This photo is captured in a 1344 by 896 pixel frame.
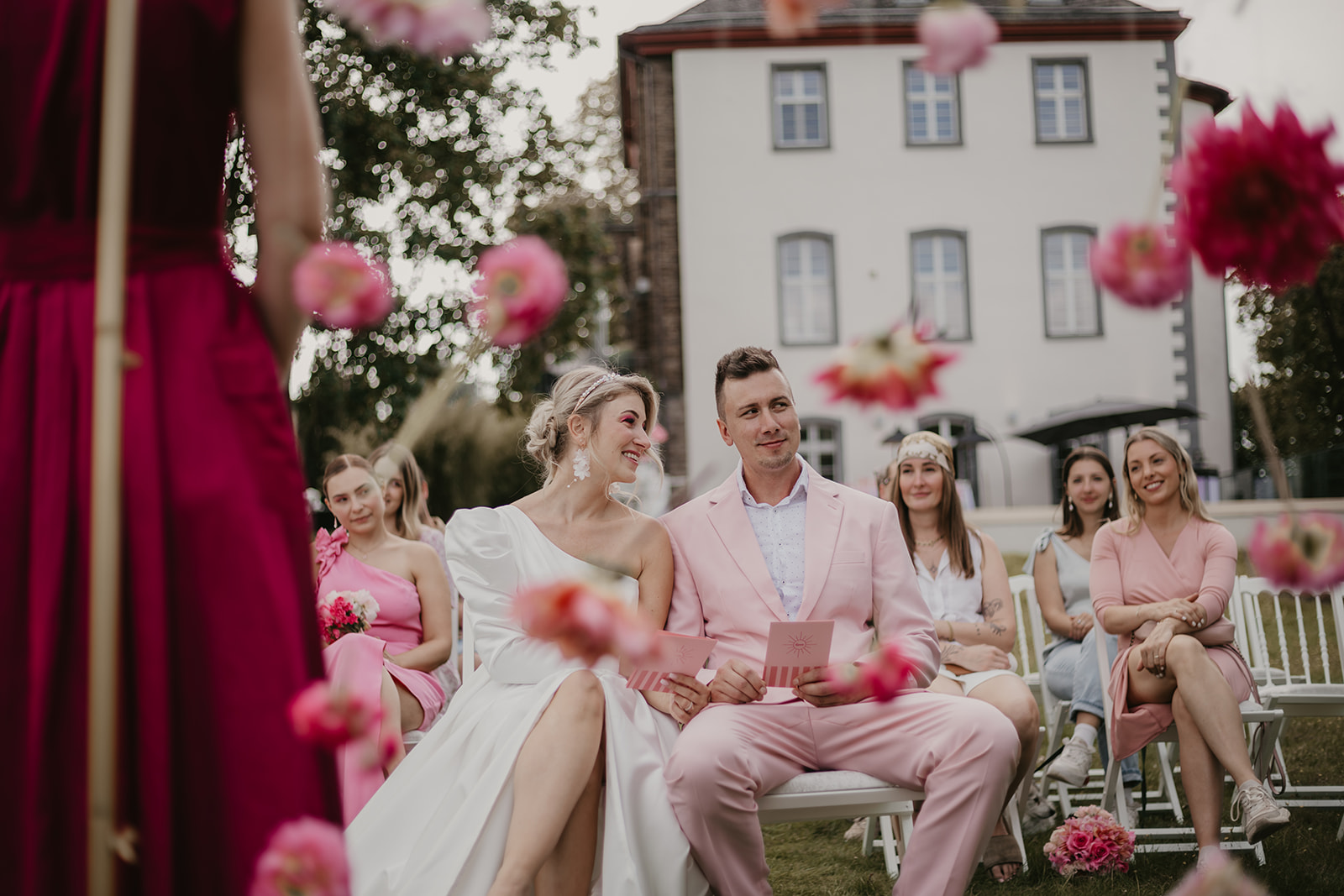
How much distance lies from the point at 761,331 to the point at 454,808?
18129mm

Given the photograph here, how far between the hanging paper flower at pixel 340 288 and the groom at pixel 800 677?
2278 mm

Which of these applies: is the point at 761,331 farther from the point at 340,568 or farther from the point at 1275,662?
the point at 340,568

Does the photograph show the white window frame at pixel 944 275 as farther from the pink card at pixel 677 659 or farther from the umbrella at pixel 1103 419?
the pink card at pixel 677 659

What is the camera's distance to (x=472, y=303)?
1201 mm

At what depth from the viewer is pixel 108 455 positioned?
96 cm

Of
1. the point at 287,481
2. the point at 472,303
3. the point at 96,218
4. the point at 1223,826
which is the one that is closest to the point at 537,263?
the point at 472,303

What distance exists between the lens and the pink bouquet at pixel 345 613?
421cm

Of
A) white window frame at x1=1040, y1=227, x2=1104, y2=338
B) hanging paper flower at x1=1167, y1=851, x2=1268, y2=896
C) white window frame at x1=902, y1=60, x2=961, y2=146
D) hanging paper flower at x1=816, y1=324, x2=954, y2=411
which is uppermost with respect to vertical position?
white window frame at x1=902, y1=60, x2=961, y2=146

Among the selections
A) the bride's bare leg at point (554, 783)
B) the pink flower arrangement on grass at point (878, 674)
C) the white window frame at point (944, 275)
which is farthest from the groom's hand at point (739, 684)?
the white window frame at point (944, 275)

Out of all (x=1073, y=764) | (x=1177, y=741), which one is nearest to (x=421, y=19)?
(x=1177, y=741)

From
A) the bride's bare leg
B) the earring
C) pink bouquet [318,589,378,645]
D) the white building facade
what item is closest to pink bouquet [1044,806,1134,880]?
the bride's bare leg

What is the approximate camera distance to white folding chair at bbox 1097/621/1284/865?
4.30m

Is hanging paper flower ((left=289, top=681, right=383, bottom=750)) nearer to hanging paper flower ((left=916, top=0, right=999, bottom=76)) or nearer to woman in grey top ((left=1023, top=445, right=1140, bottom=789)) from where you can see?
hanging paper flower ((left=916, top=0, right=999, bottom=76))

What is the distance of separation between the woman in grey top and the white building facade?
14838 mm
